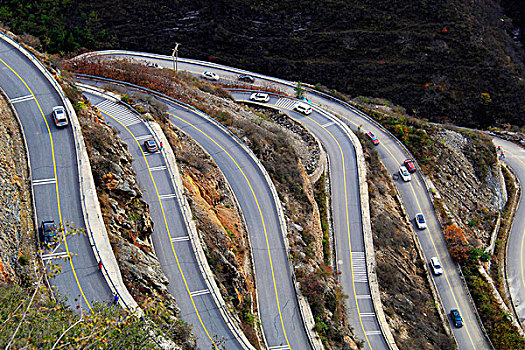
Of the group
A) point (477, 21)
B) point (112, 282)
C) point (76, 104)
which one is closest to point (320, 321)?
point (112, 282)

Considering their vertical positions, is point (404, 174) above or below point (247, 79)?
below

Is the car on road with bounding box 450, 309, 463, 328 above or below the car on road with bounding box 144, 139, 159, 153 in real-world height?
below

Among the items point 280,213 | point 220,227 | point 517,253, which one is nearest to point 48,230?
point 220,227

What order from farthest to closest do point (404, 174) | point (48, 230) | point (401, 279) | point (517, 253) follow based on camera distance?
point (404, 174), point (517, 253), point (401, 279), point (48, 230)

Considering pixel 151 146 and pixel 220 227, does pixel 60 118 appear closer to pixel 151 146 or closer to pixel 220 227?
pixel 151 146

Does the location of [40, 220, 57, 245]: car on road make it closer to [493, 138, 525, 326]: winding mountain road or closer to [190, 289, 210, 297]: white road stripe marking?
[190, 289, 210, 297]: white road stripe marking

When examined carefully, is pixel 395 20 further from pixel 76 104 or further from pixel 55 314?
pixel 55 314

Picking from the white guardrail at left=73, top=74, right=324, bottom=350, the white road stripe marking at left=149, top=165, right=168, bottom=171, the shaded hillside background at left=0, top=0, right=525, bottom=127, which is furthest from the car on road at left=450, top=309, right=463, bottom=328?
the shaded hillside background at left=0, top=0, right=525, bottom=127
